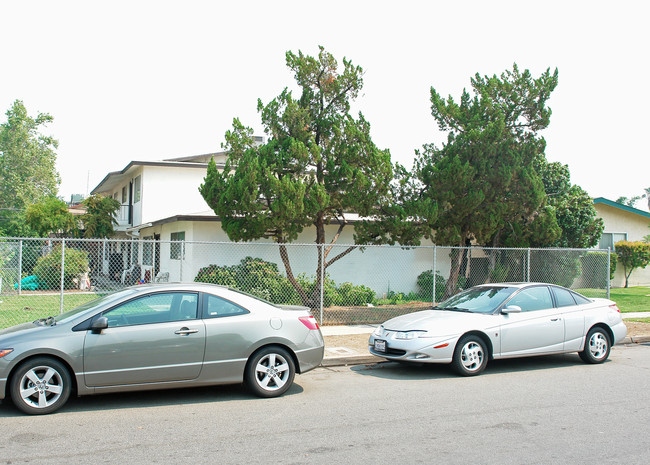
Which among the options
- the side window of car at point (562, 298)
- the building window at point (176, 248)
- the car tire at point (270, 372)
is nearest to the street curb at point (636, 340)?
the side window of car at point (562, 298)

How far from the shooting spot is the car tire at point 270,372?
6797 millimetres

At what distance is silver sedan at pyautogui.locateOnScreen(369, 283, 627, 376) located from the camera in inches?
324

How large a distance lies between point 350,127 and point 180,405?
8342mm

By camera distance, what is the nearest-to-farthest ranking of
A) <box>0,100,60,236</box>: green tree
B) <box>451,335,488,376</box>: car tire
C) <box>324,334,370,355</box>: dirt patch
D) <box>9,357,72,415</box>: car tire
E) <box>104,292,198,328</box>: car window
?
<box>9,357,72,415</box>: car tire, <box>104,292,198,328</box>: car window, <box>451,335,488,376</box>: car tire, <box>324,334,370,355</box>: dirt patch, <box>0,100,60,236</box>: green tree

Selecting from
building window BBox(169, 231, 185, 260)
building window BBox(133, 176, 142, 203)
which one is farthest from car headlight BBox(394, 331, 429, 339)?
building window BBox(133, 176, 142, 203)

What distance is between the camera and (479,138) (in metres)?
14.6

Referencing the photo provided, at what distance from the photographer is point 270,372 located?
6.89m

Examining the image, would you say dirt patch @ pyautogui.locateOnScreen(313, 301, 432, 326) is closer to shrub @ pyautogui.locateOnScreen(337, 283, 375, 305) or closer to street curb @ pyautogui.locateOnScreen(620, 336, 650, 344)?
shrub @ pyautogui.locateOnScreen(337, 283, 375, 305)

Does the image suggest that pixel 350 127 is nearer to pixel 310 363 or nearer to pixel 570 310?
pixel 570 310

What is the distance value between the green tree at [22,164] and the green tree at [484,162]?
3704cm

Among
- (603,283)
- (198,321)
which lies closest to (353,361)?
(198,321)

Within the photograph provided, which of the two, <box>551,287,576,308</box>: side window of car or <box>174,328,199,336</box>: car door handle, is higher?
<box>551,287,576,308</box>: side window of car

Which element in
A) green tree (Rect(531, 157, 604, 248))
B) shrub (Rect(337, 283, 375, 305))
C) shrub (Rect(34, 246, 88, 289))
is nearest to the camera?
shrub (Rect(337, 283, 375, 305))

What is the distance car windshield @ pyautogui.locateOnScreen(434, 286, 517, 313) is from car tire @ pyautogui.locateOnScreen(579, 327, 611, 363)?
1.60 meters
